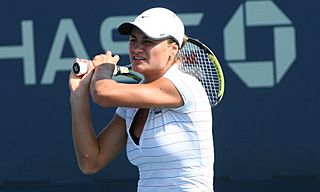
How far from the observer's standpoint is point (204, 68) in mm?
2680

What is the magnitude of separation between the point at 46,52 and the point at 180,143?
7.45 feet

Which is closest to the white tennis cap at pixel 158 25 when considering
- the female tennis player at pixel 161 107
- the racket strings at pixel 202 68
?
the female tennis player at pixel 161 107

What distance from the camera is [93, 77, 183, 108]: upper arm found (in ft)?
7.27

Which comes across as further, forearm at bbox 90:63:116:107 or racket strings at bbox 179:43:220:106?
racket strings at bbox 179:43:220:106

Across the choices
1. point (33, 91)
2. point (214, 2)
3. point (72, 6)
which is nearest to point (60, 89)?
point (33, 91)

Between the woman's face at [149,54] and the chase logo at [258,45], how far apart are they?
189cm

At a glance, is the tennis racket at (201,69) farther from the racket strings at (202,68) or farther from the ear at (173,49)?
the ear at (173,49)

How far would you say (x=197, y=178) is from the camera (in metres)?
2.21

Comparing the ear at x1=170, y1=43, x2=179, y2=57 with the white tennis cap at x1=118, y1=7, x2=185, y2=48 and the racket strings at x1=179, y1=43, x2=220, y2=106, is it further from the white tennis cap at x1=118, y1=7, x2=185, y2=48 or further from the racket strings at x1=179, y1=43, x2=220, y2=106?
the racket strings at x1=179, y1=43, x2=220, y2=106

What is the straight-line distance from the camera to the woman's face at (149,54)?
89.0 inches

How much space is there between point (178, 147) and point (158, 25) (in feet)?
1.12

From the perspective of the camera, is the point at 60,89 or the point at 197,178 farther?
the point at 60,89

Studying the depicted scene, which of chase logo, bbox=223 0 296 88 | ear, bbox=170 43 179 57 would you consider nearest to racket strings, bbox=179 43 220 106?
ear, bbox=170 43 179 57

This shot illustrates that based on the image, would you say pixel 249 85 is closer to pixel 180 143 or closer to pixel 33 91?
pixel 33 91
